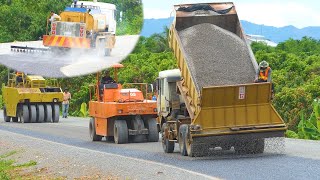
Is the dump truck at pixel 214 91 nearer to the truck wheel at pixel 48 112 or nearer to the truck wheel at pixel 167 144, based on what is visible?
the truck wheel at pixel 167 144

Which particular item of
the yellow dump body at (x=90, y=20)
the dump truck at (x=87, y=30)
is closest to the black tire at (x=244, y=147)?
the dump truck at (x=87, y=30)

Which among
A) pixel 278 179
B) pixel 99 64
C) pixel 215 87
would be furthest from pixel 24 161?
pixel 278 179

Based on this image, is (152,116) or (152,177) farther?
(152,116)

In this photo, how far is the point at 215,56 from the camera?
21844mm

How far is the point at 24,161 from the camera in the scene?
73.1ft

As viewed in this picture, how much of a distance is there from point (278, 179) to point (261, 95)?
5310mm

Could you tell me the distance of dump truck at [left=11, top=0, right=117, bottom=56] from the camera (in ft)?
69.7

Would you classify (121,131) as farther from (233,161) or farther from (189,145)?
(233,161)

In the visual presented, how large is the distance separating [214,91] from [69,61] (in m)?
3.27

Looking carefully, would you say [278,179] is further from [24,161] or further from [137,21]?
[24,161]

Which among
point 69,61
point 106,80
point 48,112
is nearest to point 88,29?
point 69,61

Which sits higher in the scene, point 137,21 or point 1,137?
point 137,21

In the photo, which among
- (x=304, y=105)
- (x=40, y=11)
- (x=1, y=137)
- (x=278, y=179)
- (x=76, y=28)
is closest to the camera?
(x=278, y=179)

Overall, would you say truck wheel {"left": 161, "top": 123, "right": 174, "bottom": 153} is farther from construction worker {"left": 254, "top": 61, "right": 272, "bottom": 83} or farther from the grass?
the grass
